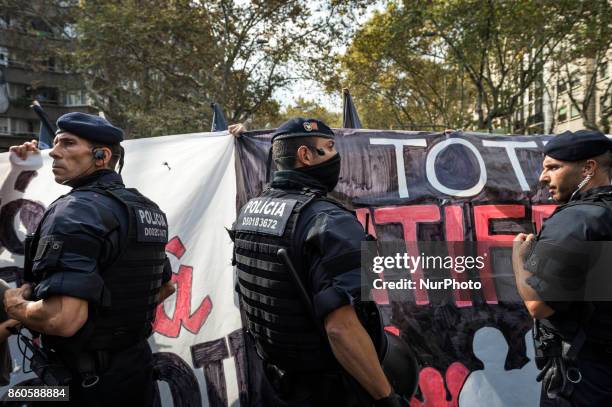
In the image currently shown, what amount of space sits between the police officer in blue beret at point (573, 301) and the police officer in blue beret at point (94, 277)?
1.91m

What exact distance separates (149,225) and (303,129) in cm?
91

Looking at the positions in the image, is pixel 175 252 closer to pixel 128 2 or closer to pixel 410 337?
pixel 410 337

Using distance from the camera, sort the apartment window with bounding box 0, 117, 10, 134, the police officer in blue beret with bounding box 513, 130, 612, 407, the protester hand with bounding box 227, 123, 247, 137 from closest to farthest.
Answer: the police officer in blue beret with bounding box 513, 130, 612, 407 → the protester hand with bounding box 227, 123, 247, 137 → the apartment window with bounding box 0, 117, 10, 134

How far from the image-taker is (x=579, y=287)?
2328 mm

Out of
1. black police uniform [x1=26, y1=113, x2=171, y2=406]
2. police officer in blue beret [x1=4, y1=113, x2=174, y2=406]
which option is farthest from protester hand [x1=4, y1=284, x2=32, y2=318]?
black police uniform [x1=26, y1=113, x2=171, y2=406]

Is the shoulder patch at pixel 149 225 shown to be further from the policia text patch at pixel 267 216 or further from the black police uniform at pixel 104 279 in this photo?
the policia text patch at pixel 267 216

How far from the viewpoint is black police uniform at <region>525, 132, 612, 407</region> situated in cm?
228

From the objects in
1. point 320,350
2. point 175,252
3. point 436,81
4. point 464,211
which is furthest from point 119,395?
point 436,81

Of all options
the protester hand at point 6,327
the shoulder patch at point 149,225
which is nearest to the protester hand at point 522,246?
the shoulder patch at point 149,225

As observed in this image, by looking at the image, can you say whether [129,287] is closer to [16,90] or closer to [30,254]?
[30,254]

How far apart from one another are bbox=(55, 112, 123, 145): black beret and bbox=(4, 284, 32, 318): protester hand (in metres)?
0.78

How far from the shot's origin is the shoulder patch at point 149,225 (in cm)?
238

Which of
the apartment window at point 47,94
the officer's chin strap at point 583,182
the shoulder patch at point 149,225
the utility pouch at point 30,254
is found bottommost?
the utility pouch at point 30,254

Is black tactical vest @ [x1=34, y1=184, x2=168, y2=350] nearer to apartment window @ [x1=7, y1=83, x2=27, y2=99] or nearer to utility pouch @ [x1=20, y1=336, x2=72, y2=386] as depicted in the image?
utility pouch @ [x1=20, y1=336, x2=72, y2=386]
